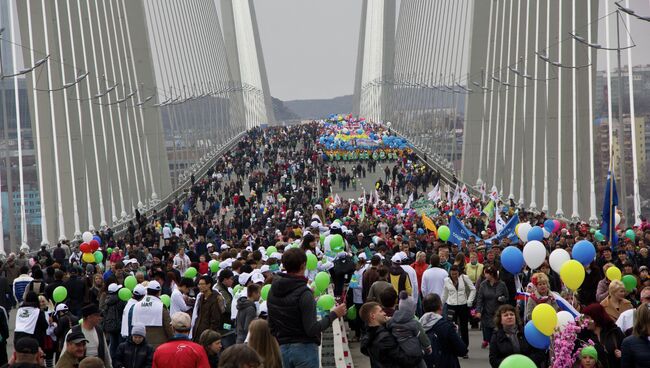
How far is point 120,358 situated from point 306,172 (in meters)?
64.2

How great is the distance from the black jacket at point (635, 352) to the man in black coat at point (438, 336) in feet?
4.82

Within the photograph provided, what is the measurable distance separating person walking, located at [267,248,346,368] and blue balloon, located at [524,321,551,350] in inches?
59.7

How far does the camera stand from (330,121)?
141 meters

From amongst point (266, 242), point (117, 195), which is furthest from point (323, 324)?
point (117, 195)

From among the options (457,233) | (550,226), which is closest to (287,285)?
(550,226)

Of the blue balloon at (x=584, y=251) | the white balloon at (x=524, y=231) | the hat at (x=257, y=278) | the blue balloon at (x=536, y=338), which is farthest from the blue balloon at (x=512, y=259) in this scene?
the white balloon at (x=524, y=231)

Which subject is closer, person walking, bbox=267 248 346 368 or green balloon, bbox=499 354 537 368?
green balloon, bbox=499 354 537 368

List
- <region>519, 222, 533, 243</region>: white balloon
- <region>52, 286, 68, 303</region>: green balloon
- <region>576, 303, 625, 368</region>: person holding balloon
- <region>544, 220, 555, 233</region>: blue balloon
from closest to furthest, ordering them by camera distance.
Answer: <region>576, 303, 625, 368</region>: person holding balloon < <region>52, 286, 68, 303</region>: green balloon < <region>519, 222, 533, 243</region>: white balloon < <region>544, 220, 555, 233</region>: blue balloon

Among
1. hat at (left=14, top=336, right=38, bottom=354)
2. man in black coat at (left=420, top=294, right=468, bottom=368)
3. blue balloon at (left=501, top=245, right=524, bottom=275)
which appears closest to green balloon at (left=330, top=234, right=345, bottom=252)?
blue balloon at (left=501, top=245, right=524, bottom=275)

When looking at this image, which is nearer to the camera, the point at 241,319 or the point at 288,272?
the point at 288,272

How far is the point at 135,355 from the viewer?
451 inches

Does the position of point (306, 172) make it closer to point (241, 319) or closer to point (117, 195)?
point (117, 195)

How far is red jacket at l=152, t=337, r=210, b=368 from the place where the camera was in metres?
8.94

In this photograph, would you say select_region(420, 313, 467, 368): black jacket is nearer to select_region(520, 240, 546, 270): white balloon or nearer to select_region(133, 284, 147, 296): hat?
select_region(520, 240, 546, 270): white balloon
